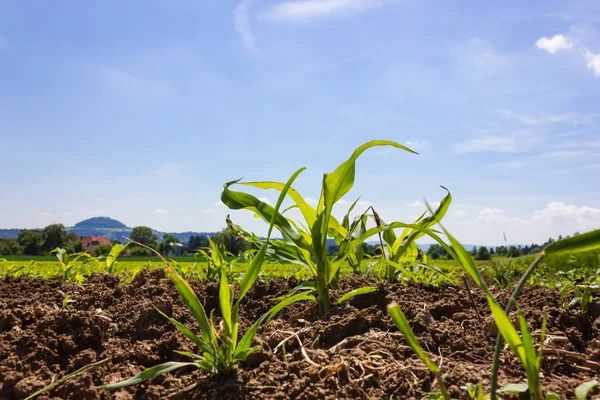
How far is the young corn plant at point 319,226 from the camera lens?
7.14ft

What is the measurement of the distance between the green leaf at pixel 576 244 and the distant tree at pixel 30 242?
62399mm

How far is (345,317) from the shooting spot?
2.05m

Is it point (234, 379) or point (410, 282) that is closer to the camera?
point (234, 379)

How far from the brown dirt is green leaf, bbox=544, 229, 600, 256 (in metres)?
0.57

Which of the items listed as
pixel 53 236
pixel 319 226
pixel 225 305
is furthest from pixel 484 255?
pixel 53 236

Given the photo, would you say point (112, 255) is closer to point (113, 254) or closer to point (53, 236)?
point (113, 254)

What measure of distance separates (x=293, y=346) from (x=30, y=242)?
65619 mm

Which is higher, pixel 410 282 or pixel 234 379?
pixel 410 282

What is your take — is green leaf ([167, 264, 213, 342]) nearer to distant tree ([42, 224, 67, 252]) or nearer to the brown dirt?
the brown dirt

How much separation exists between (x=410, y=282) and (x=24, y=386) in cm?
225

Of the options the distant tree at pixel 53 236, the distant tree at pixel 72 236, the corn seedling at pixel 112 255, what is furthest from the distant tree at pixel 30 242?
the corn seedling at pixel 112 255

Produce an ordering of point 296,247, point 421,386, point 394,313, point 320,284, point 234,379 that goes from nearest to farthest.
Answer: point 394,313 < point 421,386 < point 234,379 < point 320,284 < point 296,247

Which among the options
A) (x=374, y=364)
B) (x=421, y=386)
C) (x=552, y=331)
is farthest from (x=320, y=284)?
(x=552, y=331)

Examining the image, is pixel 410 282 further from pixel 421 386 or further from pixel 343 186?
pixel 421 386
